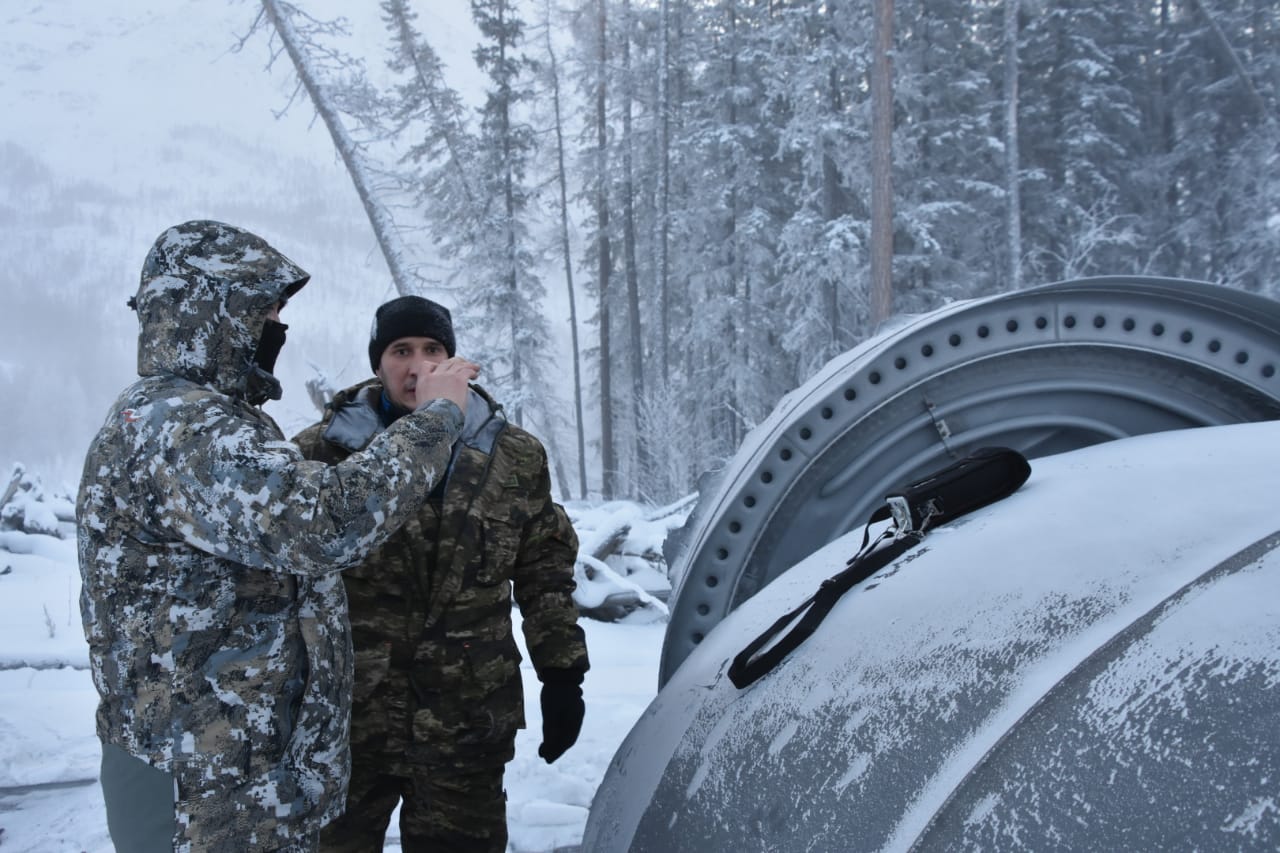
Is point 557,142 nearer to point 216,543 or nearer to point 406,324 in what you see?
point 406,324

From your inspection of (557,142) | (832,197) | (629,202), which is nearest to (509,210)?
(629,202)

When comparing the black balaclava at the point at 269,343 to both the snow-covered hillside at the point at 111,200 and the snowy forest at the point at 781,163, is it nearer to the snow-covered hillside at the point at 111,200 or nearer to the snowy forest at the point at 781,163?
the snowy forest at the point at 781,163

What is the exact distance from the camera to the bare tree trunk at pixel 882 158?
1459cm

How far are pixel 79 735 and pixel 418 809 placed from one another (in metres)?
3.77

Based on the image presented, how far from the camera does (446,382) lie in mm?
1862

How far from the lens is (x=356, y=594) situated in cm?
228

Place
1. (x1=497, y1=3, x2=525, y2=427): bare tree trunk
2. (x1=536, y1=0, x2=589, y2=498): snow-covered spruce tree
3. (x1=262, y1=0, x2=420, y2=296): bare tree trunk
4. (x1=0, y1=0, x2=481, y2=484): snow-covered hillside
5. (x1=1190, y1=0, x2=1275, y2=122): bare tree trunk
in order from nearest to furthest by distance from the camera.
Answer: (x1=262, y1=0, x2=420, y2=296): bare tree trunk < (x1=1190, y1=0, x2=1275, y2=122): bare tree trunk < (x1=497, y1=3, x2=525, y2=427): bare tree trunk < (x1=536, y1=0, x2=589, y2=498): snow-covered spruce tree < (x1=0, y1=0, x2=481, y2=484): snow-covered hillside

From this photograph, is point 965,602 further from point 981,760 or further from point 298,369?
point 298,369

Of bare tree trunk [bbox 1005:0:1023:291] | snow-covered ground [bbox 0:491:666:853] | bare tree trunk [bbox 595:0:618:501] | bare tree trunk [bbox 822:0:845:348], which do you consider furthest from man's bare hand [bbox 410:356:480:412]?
bare tree trunk [bbox 595:0:618:501]

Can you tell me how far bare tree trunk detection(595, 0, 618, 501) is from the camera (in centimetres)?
2436

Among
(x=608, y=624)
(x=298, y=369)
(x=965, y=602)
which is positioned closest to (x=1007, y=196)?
(x=608, y=624)

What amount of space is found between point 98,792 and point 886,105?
48.2 feet

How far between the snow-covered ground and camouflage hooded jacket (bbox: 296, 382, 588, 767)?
5.14 ft

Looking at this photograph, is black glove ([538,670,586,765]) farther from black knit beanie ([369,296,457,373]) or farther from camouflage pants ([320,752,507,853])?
black knit beanie ([369,296,457,373])
